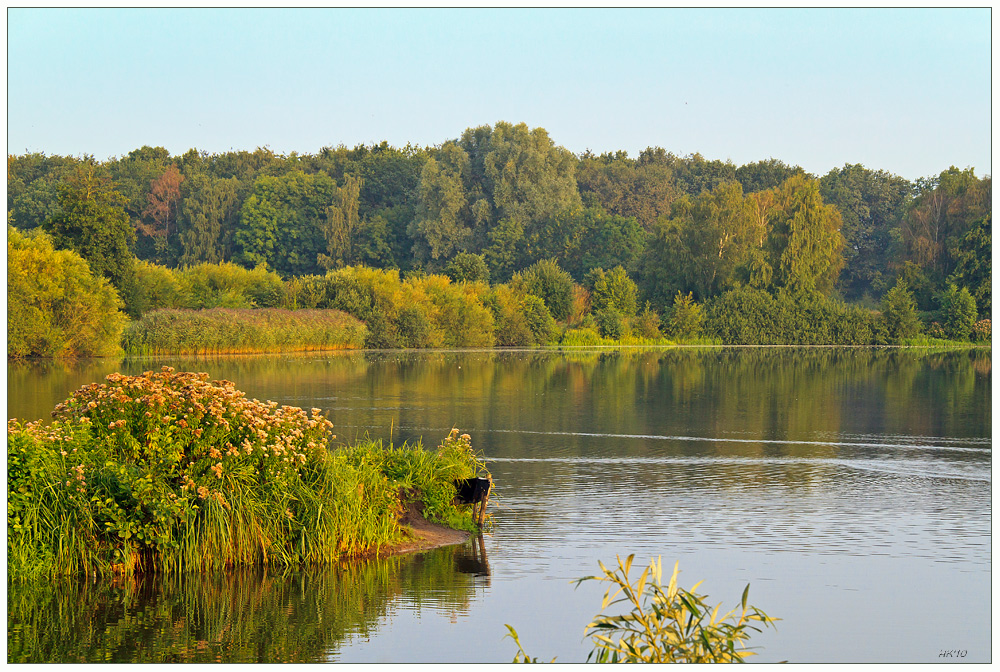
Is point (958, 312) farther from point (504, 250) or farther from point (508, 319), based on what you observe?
point (504, 250)

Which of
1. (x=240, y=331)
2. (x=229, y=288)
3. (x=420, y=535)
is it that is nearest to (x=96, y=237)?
(x=229, y=288)

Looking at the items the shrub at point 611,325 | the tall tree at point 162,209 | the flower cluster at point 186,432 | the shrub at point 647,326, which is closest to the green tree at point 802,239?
the shrub at point 647,326

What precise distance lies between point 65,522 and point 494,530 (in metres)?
4.40

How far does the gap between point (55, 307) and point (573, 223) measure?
44286 mm

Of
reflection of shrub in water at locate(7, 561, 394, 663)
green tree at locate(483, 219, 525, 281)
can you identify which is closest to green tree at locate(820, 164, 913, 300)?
green tree at locate(483, 219, 525, 281)

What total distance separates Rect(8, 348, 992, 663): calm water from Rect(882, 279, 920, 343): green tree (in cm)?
4145

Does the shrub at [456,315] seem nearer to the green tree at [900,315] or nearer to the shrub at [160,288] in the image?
the shrub at [160,288]

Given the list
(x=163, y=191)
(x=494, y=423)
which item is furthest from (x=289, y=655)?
(x=163, y=191)

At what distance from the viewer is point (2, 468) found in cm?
779

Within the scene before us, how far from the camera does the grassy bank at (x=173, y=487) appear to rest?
9789 mm

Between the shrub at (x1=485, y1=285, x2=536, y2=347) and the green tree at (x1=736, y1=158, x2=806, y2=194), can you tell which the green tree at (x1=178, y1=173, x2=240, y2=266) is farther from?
the green tree at (x1=736, y1=158, x2=806, y2=194)

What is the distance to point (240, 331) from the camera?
168 ft

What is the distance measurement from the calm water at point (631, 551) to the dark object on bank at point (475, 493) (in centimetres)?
31

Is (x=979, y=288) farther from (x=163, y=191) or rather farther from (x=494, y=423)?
(x=163, y=191)
